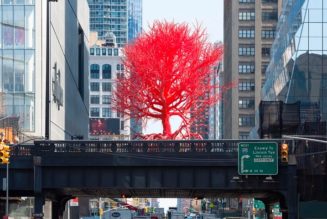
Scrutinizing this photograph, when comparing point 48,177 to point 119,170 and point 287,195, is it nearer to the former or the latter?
point 119,170

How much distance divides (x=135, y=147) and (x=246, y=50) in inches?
5540

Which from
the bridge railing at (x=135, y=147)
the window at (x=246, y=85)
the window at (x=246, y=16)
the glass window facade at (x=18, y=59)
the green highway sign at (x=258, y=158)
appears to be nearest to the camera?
the green highway sign at (x=258, y=158)

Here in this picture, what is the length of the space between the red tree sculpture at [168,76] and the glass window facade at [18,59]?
9.90 metres

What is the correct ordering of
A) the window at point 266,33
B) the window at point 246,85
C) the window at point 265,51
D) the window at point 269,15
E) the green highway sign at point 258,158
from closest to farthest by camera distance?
the green highway sign at point 258,158, the window at point 265,51, the window at point 266,33, the window at point 269,15, the window at point 246,85

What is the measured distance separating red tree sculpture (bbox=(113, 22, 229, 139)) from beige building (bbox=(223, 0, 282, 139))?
10713 centimetres

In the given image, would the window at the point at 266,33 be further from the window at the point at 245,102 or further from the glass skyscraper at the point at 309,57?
the glass skyscraper at the point at 309,57

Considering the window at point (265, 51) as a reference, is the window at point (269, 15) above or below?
above

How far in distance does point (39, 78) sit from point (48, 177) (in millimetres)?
24854

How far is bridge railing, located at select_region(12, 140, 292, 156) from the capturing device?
175 feet

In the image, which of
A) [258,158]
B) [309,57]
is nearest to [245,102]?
[309,57]

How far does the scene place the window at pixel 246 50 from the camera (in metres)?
192

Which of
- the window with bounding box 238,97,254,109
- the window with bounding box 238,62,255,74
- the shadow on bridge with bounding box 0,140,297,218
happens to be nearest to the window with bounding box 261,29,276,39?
the window with bounding box 238,62,255,74

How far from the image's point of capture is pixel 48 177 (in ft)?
176

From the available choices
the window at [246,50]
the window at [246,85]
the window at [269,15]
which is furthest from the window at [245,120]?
the window at [269,15]
